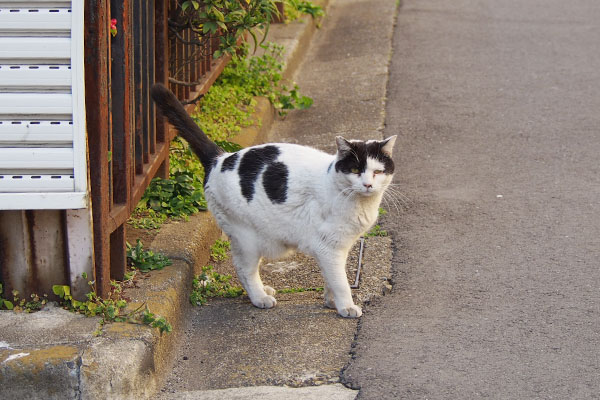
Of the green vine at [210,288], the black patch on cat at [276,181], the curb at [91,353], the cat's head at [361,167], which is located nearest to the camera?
the curb at [91,353]

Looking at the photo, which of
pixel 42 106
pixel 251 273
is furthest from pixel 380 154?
pixel 42 106

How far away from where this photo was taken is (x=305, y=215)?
4.20 meters

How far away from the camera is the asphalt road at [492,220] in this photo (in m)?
3.59

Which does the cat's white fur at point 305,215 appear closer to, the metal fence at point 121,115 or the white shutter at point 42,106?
the metal fence at point 121,115

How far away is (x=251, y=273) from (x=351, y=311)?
23.0 inches

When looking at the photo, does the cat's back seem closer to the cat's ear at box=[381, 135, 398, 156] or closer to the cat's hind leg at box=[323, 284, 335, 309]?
the cat's ear at box=[381, 135, 398, 156]

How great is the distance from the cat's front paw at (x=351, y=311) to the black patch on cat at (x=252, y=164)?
0.74 meters

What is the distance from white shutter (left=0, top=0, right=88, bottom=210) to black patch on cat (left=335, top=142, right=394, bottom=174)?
4.07ft

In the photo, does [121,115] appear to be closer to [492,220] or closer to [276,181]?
[276,181]

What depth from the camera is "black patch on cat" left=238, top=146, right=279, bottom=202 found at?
429cm

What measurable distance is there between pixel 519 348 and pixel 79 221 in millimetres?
2004

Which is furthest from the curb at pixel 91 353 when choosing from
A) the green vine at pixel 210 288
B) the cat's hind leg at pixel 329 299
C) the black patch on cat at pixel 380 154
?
the black patch on cat at pixel 380 154

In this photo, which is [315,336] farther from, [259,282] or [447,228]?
[447,228]

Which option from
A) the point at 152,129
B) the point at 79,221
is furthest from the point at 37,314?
the point at 152,129
